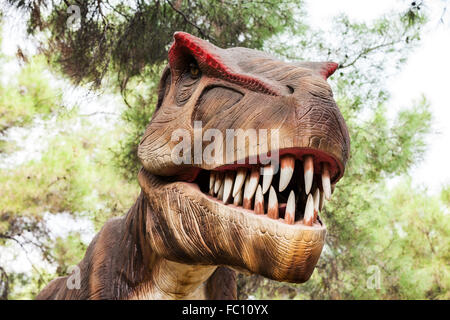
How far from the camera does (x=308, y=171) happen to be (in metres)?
1.21

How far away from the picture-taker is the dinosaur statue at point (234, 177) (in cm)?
121

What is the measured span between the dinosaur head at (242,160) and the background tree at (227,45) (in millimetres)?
1401

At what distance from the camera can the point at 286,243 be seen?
3.87 feet

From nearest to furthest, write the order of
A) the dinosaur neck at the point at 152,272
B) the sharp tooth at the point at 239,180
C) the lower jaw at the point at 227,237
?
the lower jaw at the point at 227,237 < the sharp tooth at the point at 239,180 < the dinosaur neck at the point at 152,272

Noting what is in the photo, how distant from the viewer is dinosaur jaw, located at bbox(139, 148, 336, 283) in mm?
1196

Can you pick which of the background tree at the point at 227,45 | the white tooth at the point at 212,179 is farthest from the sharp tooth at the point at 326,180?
the background tree at the point at 227,45

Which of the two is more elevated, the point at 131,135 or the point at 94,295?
the point at 131,135

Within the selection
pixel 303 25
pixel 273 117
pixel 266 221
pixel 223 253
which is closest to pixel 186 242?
pixel 223 253

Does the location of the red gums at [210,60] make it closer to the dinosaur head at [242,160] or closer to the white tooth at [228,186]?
the dinosaur head at [242,160]

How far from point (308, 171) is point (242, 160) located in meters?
0.17

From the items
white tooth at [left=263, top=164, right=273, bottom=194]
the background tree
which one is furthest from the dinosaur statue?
the background tree

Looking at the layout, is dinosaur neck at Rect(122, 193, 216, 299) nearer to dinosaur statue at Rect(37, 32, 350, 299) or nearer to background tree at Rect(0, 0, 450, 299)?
dinosaur statue at Rect(37, 32, 350, 299)

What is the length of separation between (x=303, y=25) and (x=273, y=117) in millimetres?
4531

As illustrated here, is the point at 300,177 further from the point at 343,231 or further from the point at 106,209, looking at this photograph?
the point at 106,209
